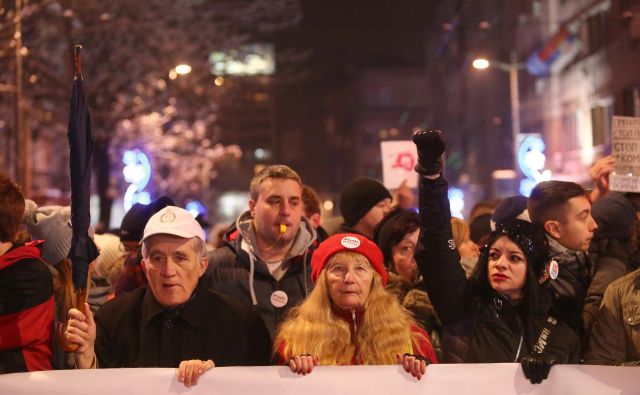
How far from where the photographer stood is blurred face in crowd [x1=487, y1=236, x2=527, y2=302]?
16.8ft

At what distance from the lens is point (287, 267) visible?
6.32 meters

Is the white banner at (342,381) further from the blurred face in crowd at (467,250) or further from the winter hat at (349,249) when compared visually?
the blurred face in crowd at (467,250)

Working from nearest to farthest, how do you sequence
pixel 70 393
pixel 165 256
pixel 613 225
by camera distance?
pixel 70 393 < pixel 165 256 < pixel 613 225

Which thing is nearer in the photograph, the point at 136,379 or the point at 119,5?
the point at 136,379

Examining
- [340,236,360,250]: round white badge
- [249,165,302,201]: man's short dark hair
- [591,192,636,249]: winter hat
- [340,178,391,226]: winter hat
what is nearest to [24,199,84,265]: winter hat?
[249,165,302,201]: man's short dark hair

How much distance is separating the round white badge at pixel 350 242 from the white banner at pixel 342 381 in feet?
2.19

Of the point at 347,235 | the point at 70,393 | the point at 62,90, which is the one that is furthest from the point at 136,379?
the point at 62,90

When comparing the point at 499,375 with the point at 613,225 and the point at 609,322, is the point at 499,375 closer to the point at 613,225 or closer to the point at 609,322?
the point at 609,322

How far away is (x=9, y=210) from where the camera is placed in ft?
16.3

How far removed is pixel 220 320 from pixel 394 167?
6124 mm

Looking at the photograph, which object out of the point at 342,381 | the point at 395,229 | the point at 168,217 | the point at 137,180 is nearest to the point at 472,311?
the point at 342,381

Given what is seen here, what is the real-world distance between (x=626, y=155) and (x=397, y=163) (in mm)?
4765

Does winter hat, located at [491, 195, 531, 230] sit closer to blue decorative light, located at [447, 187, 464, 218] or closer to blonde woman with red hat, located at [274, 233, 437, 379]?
blonde woman with red hat, located at [274, 233, 437, 379]

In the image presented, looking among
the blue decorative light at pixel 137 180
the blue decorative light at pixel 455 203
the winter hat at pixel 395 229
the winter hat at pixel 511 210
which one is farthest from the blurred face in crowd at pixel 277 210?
the blue decorative light at pixel 137 180
